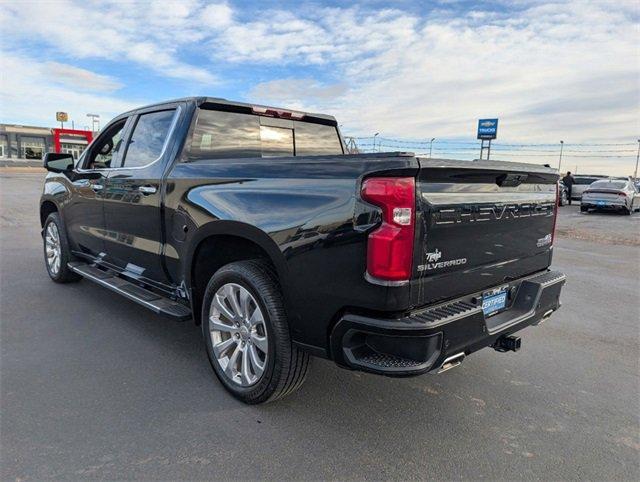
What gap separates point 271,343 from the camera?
2801 mm

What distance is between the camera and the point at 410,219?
2.30 metres

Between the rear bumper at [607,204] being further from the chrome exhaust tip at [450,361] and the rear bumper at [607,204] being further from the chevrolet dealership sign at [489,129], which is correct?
the chevrolet dealership sign at [489,129]

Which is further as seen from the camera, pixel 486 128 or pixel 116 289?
pixel 486 128

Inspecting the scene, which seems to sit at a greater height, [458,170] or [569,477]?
[458,170]

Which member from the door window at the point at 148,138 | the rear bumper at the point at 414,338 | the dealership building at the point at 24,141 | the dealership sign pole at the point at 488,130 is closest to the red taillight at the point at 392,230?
the rear bumper at the point at 414,338

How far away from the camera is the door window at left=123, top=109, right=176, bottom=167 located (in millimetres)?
3969

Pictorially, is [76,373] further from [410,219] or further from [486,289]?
[486,289]

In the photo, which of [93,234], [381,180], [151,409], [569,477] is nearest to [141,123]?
[93,234]

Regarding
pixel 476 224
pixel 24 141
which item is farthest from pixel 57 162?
pixel 24 141

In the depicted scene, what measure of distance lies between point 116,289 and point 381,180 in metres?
2.85

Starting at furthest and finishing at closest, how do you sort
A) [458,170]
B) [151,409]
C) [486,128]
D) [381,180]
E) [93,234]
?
[486,128] → [93,234] → [151,409] → [458,170] → [381,180]

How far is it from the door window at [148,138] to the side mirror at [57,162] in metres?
1.49

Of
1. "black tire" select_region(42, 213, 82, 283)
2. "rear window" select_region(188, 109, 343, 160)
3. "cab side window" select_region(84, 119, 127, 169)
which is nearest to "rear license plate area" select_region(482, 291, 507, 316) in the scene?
"rear window" select_region(188, 109, 343, 160)

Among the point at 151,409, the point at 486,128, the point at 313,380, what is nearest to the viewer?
the point at 151,409
